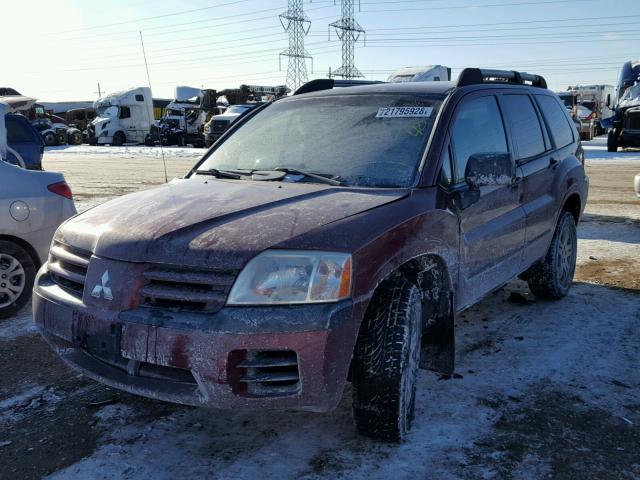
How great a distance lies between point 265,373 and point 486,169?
1716 mm

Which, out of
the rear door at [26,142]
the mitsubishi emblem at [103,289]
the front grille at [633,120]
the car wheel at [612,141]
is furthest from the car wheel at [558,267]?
the car wheel at [612,141]

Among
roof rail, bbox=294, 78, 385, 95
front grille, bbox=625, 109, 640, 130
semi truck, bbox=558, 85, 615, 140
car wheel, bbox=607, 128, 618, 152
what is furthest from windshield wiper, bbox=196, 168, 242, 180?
semi truck, bbox=558, 85, 615, 140

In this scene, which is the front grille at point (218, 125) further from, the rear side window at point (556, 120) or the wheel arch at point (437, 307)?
the wheel arch at point (437, 307)

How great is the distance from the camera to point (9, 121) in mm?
8703

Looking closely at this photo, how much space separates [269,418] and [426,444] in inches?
32.6

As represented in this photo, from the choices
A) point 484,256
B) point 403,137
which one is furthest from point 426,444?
point 403,137

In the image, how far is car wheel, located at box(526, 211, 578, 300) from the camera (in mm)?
5191

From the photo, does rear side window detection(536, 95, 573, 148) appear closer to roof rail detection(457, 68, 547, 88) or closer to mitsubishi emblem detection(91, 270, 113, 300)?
roof rail detection(457, 68, 547, 88)

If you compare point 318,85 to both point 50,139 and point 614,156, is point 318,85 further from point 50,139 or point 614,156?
point 50,139

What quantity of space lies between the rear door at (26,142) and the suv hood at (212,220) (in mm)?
6387

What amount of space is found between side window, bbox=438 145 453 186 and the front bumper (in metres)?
1.18

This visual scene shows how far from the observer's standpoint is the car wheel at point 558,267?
5191 millimetres

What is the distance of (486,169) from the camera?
343cm

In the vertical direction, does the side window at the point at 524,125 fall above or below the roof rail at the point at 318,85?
below
